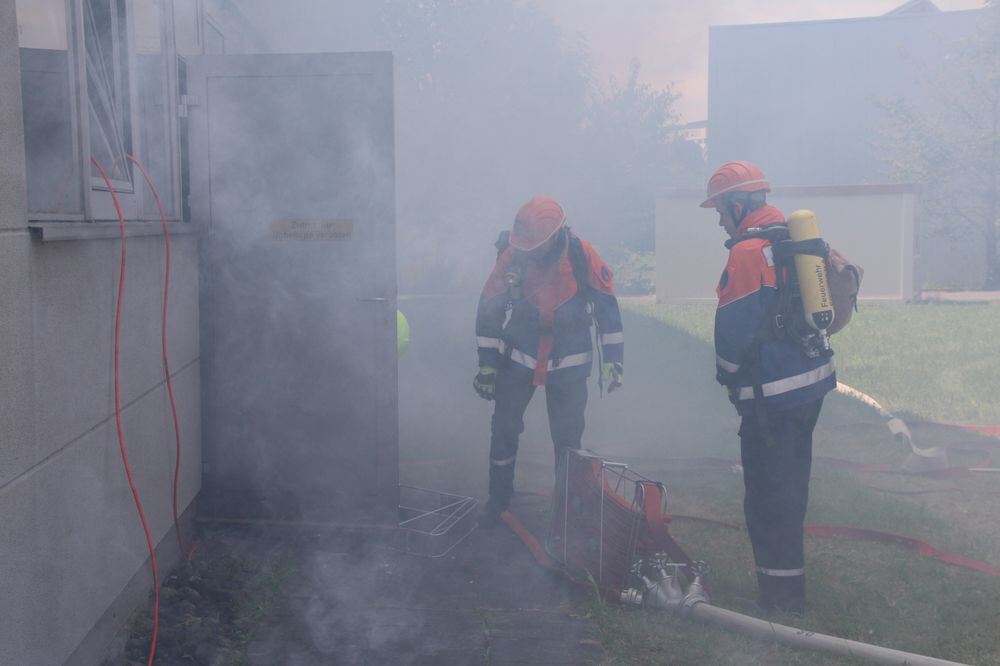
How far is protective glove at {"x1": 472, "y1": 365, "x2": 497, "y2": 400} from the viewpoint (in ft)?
15.8

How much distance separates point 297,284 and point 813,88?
30.4 meters

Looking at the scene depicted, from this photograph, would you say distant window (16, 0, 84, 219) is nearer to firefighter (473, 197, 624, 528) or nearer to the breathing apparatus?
firefighter (473, 197, 624, 528)

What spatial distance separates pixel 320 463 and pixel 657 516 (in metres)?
1.86

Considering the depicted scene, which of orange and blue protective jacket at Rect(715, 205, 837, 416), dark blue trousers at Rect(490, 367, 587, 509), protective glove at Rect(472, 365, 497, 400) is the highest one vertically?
orange and blue protective jacket at Rect(715, 205, 837, 416)

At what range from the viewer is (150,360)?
12.3ft

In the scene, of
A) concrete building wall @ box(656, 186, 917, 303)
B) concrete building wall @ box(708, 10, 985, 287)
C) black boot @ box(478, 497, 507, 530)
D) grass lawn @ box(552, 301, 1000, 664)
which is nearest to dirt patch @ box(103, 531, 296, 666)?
black boot @ box(478, 497, 507, 530)

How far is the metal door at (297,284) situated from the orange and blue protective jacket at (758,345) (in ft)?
5.68

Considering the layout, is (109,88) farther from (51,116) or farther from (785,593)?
(785,593)

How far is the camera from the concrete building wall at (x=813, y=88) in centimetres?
3038

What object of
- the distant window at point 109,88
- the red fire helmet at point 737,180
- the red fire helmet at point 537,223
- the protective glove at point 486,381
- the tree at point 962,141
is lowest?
the protective glove at point 486,381

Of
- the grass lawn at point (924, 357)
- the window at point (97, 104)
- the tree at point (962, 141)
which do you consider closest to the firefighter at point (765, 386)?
the window at point (97, 104)

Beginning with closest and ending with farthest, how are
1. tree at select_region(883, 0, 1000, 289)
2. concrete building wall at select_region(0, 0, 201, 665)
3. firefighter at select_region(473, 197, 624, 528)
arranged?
concrete building wall at select_region(0, 0, 201, 665), firefighter at select_region(473, 197, 624, 528), tree at select_region(883, 0, 1000, 289)

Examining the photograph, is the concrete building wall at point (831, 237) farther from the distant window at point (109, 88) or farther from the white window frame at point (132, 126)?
the distant window at point (109, 88)

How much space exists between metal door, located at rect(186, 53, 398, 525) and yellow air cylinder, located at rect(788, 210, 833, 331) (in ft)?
6.45
